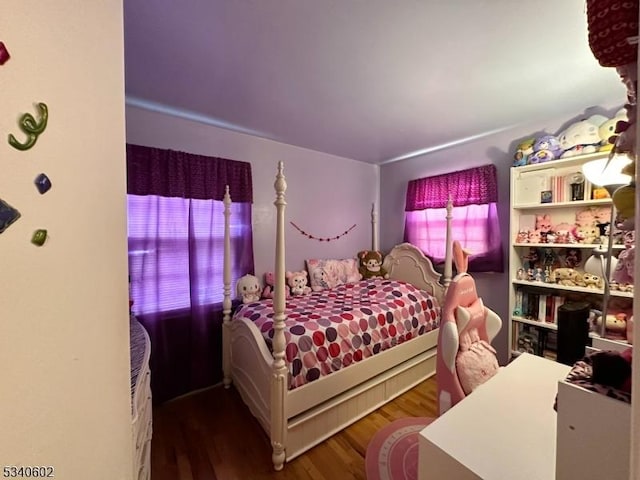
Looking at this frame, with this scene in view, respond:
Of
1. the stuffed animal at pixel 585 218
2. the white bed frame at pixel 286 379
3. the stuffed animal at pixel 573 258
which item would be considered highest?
the stuffed animal at pixel 585 218

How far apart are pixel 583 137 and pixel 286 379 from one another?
2.84 meters

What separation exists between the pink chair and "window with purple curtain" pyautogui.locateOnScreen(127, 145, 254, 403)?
1896 mm

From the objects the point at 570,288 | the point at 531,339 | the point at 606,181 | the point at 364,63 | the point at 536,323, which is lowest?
the point at 531,339

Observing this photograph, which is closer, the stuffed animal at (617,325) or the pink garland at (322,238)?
A: the stuffed animal at (617,325)

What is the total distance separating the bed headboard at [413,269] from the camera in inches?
113

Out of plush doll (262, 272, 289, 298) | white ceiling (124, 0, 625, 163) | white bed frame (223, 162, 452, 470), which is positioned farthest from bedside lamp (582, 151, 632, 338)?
plush doll (262, 272, 289, 298)

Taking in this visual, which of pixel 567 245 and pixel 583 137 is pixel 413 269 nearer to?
pixel 567 245

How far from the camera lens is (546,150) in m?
2.18

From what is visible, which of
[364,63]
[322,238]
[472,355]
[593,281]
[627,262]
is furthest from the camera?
[322,238]

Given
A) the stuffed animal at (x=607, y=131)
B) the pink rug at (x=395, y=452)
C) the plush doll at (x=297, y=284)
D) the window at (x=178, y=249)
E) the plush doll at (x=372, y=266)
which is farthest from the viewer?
the plush doll at (x=372, y=266)

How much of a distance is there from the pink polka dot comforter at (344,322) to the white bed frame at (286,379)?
7cm

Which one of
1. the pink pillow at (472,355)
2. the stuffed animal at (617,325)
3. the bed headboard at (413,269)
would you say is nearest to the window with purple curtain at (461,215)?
the bed headboard at (413,269)

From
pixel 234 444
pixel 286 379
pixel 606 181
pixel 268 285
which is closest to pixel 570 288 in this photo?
pixel 606 181

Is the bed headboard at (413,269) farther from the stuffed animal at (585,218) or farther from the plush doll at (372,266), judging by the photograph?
the stuffed animal at (585,218)
